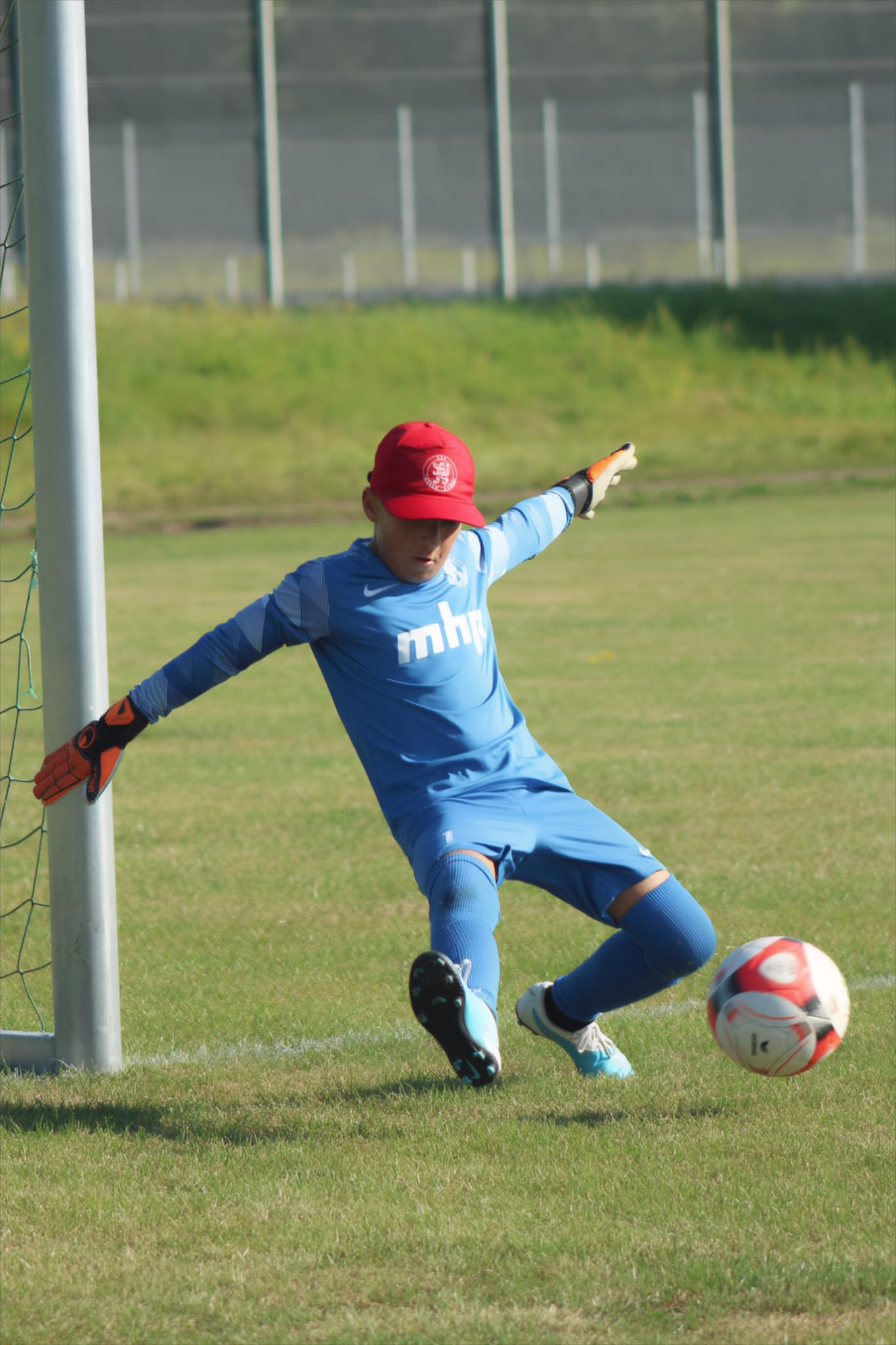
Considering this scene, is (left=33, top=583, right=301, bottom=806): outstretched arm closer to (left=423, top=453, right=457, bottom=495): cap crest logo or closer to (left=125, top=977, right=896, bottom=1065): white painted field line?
(left=423, top=453, right=457, bottom=495): cap crest logo

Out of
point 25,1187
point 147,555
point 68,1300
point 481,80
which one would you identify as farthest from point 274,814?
point 481,80

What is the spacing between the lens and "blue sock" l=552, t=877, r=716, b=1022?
13.9ft

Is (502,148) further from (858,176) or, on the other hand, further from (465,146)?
(858,176)

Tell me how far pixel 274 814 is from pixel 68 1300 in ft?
15.0

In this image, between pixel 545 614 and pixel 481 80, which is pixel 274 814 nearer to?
pixel 545 614

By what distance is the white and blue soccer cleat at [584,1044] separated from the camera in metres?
4.45

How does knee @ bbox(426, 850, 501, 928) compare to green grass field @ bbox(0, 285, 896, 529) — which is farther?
green grass field @ bbox(0, 285, 896, 529)

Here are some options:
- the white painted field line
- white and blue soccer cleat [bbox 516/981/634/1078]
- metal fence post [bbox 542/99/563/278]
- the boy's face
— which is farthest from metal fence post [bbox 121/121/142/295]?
A: white and blue soccer cleat [bbox 516/981/634/1078]

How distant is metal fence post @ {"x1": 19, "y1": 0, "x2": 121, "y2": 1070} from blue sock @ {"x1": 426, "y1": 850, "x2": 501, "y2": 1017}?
1.00m

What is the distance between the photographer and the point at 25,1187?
3.78 m

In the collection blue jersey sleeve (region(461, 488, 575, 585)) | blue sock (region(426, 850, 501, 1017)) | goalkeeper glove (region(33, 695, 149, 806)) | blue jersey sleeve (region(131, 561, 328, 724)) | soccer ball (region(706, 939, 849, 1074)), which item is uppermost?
blue jersey sleeve (region(461, 488, 575, 585))

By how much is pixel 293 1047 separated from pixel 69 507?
5.27 feet

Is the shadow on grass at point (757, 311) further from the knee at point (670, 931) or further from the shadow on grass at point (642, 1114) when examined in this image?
the shadow on grass at point (642, 1114)

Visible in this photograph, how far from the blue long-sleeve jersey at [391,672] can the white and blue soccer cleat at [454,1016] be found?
1.92 feet
